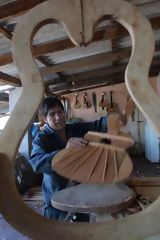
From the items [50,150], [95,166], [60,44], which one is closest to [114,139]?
[95,166]

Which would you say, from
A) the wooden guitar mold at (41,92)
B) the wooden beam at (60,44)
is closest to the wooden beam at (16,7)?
the wooden beam at (60,44)

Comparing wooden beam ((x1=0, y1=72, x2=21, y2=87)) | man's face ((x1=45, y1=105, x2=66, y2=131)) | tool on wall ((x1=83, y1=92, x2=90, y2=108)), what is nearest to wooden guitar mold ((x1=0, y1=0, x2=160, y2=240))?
man's face ((x1=45, y1=105, x2=66, y2=131))

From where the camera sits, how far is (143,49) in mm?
608

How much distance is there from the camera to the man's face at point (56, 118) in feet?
4.79

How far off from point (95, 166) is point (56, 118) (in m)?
0.77

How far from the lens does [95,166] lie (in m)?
0.72

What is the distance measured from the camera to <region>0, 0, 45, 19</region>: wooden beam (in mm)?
1787

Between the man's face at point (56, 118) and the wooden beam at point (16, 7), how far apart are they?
27.9 inches

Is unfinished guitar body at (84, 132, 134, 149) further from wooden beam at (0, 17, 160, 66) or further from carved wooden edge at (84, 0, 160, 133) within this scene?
wooden beam at (0, 17, 160, 66)

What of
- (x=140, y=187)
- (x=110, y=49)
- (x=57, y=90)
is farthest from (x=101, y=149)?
(x=57, y=90)

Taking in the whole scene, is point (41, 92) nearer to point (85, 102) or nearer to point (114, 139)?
point (114, 139)

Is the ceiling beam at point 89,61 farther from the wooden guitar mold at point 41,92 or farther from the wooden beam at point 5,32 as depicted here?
the wooden guitar mold at point 41,92

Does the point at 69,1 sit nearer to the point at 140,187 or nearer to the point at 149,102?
the point at 149,102

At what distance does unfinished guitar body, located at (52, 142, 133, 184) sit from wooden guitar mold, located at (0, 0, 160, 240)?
14 centimetres
